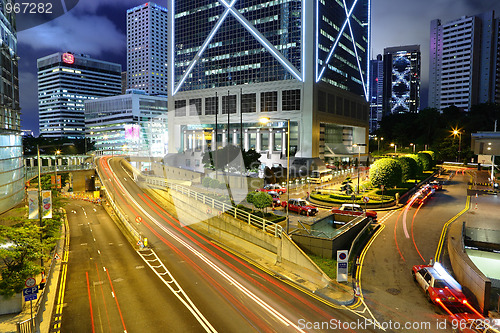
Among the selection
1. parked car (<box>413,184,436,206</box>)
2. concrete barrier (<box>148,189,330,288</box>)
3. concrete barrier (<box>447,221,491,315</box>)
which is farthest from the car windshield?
parked car (<box>413,184,436,206</box>)

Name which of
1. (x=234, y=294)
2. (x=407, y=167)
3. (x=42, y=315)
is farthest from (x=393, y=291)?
(x=407, y=167)

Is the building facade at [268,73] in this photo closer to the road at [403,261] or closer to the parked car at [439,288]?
the road at [403,261]

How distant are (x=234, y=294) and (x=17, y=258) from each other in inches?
480

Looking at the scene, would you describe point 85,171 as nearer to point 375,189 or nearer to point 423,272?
point 375,189

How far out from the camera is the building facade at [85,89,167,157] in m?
176

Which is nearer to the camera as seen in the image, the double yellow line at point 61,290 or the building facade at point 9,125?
the double yellow line at point 61,290

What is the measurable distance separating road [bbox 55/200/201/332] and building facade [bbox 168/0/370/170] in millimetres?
56582

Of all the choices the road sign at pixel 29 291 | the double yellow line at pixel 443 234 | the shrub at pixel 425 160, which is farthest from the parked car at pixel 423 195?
the road sign at pixel 29 291

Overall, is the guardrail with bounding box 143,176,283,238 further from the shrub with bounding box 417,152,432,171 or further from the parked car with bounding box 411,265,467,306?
the shrub with bounding box 417,152,432,171

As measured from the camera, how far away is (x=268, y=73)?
308 ft

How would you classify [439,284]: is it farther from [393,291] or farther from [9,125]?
[9,125]

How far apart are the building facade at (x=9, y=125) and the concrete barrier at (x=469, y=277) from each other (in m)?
33.3

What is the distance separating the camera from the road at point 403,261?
16.2m

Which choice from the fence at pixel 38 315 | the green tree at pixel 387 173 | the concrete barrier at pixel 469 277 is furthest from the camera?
the green tree at pixel 387 173
